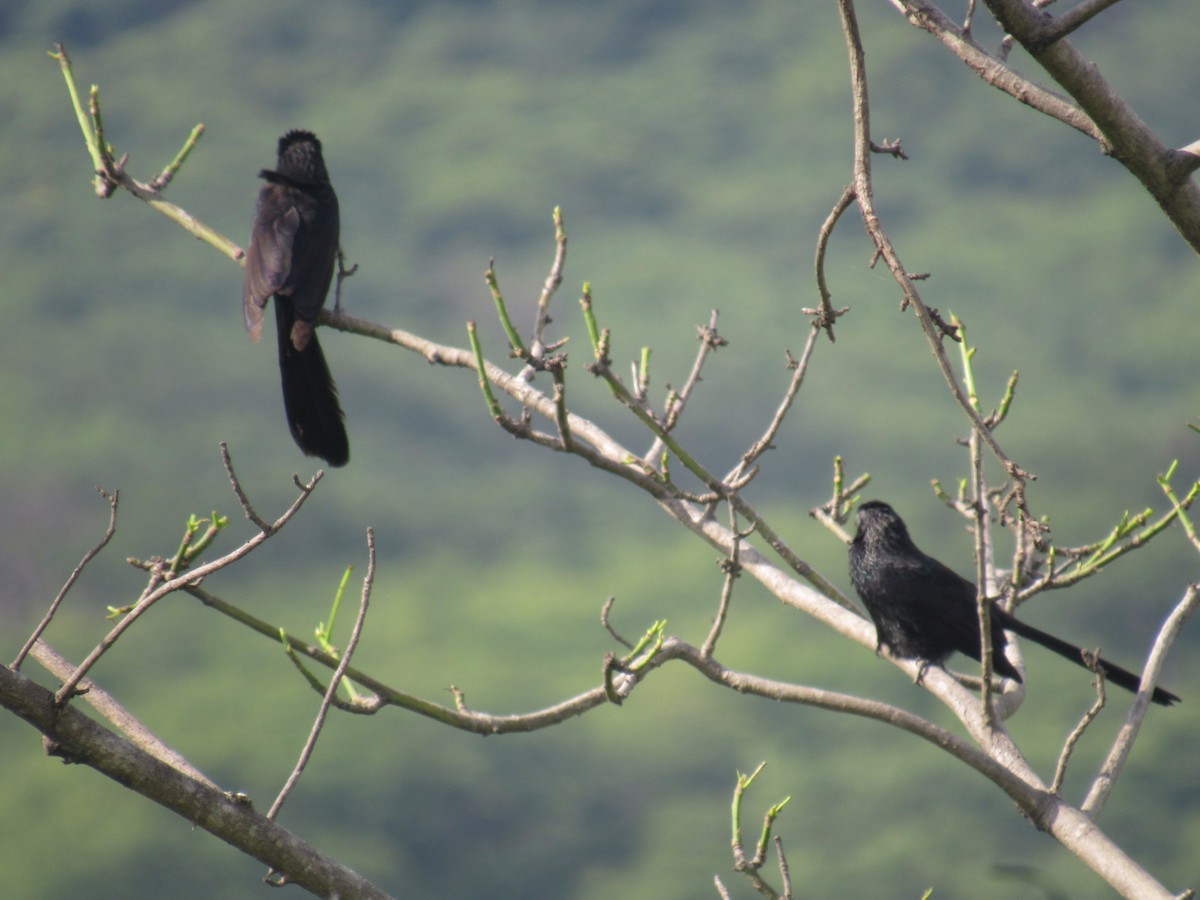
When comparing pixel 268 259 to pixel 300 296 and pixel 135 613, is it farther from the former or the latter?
pixel 135 613

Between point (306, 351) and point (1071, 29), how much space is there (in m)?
2.13

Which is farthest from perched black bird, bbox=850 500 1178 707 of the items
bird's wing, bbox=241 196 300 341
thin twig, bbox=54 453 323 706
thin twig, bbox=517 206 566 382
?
thin twig, bbox=54 453 323 706

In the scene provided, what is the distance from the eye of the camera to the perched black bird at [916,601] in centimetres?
311

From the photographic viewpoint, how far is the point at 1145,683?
2.00 metres

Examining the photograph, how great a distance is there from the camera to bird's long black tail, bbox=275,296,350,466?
303 centimetres

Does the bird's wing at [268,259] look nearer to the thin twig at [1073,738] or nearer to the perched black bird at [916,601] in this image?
the perched black bird at [916,601]

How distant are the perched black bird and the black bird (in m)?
1.29

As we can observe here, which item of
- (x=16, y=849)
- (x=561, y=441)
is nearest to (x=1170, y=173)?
(x=561, y=441)

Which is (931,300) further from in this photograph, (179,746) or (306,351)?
(306,351)

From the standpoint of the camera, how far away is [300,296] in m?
3.12

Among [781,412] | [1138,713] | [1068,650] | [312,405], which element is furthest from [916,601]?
[312,405]

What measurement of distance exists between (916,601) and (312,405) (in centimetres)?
154

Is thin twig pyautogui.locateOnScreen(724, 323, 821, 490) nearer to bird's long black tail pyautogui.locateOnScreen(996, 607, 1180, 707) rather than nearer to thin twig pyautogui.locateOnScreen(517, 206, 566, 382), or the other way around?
thin twig pyautogui.locateOnScreen(517, 206, 566, 382)

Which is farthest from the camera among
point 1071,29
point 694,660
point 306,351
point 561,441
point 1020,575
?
point 306,351
